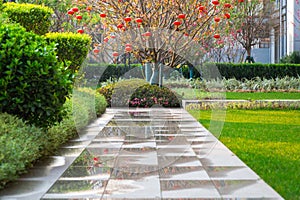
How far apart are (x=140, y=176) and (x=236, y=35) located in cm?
2473

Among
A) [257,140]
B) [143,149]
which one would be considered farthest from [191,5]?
[143,149]

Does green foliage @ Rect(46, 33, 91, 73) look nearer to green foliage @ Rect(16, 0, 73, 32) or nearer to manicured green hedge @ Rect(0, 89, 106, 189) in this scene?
manicured green hedge @ Rect(0, 89, 106, 189)

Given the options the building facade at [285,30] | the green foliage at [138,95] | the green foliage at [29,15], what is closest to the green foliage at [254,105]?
the green foliage at [138,95]

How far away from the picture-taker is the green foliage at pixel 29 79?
5.51 metres

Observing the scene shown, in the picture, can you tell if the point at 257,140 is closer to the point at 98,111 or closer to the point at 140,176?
the point at 140,176

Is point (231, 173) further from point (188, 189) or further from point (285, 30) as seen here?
point (285, 30)

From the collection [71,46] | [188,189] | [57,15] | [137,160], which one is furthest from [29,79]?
[57,15]

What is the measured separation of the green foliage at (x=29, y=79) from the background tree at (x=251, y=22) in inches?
865

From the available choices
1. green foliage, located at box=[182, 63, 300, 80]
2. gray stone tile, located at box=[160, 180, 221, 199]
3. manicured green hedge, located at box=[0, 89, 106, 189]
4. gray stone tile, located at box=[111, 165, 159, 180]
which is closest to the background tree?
green foliage, located at box=[182, 63, 300, 80]

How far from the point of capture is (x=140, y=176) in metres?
4.93

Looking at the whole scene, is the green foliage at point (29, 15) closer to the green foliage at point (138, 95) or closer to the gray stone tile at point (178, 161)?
the green foliage at point (138, 95)

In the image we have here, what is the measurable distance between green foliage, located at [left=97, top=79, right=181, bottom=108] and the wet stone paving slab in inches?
236

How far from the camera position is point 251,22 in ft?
91.2

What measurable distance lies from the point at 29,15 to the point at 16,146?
6.39m
